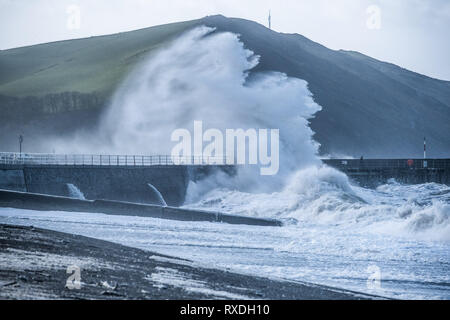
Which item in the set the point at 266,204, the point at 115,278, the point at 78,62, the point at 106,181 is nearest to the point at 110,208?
the point at 106,181

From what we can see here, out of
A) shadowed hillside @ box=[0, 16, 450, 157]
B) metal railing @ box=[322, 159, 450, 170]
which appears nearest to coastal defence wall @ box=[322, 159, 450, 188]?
metal railing @ box=[322, 159, 450, 170]

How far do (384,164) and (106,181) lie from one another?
26445mm

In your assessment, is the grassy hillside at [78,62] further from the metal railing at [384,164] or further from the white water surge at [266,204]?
the metal railing at [384,164]

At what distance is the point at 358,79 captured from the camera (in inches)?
5787

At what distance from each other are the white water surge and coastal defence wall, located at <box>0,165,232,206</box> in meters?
1.49

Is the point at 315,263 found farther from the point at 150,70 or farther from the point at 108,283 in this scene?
the point at 150,70

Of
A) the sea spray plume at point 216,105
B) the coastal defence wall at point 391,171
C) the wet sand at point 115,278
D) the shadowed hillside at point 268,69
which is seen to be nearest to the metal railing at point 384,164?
the coastal defence wall at point 391,171

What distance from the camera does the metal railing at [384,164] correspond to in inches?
2215

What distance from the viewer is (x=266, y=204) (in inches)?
1565

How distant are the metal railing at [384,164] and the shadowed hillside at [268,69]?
35.0 m

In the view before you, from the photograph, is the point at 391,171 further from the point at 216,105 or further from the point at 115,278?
the point at 115,278

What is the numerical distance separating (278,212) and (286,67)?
287 feet

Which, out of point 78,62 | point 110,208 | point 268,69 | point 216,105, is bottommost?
point 110,208
